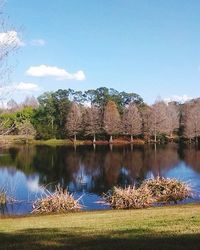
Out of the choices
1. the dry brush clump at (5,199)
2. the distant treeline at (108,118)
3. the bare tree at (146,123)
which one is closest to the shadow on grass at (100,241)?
the dry brush clump at (5,199)

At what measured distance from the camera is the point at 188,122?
335 ft

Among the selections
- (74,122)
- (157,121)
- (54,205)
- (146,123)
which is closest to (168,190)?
(54,205)

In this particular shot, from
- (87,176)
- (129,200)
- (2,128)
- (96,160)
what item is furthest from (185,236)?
(96,160)

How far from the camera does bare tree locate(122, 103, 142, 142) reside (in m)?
104

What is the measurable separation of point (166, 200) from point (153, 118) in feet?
251

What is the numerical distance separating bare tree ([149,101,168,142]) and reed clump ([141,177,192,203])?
241 feet

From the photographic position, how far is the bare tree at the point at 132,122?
104 metres

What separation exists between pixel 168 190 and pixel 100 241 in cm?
2035

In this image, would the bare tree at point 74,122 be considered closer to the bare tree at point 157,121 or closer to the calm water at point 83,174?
the bare tree at point 157,121

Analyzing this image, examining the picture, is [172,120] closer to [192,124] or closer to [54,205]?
[192,124]

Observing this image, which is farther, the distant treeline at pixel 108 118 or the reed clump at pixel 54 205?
the distant treeline at pixel 108 118

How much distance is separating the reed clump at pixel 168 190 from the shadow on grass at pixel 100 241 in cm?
1800

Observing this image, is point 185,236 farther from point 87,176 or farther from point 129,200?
point 87,176

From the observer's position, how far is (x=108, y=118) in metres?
104
